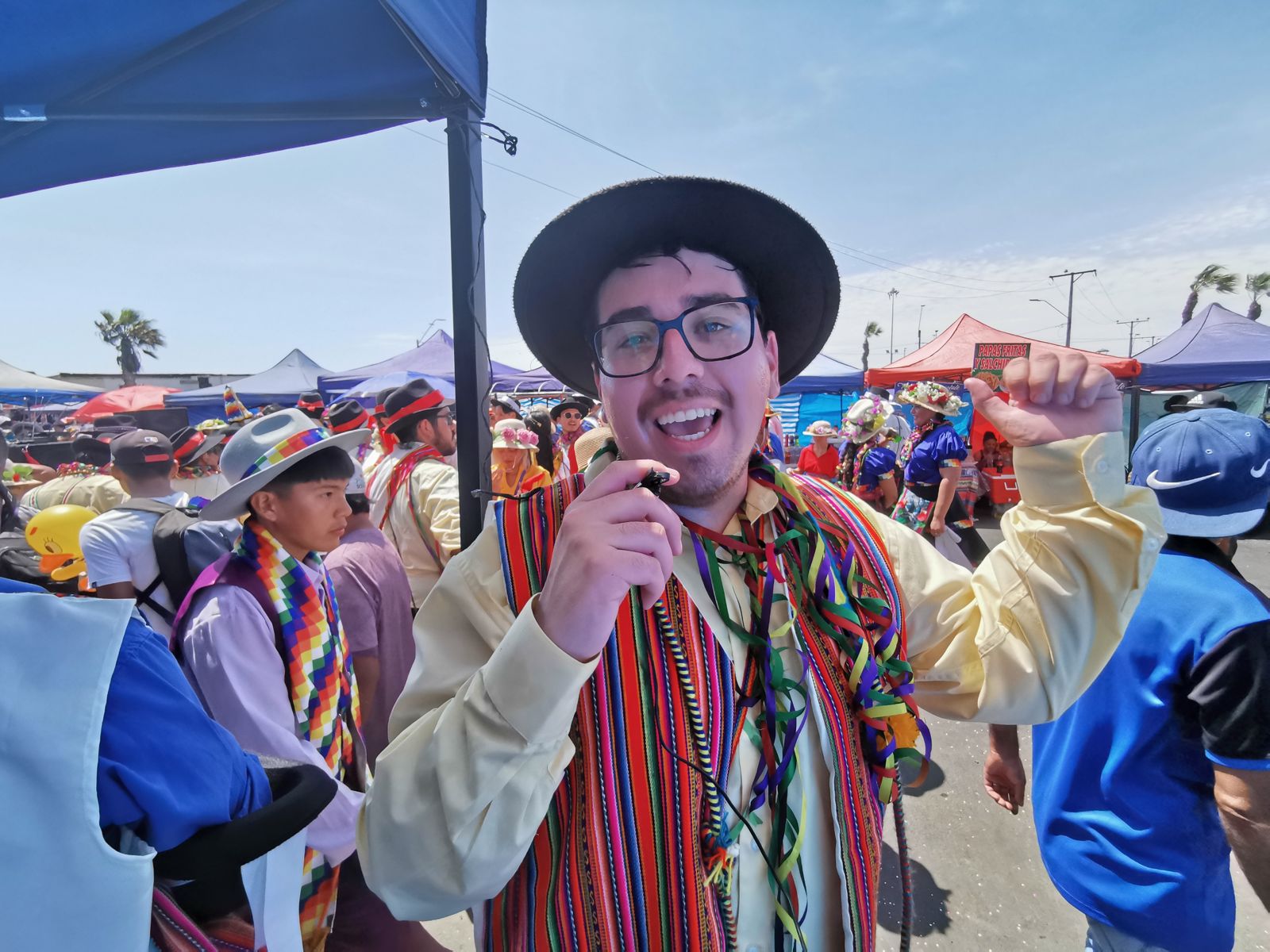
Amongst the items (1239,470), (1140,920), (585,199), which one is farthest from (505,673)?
(1239,470)

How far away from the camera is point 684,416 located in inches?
42.1

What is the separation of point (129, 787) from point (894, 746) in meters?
1.12

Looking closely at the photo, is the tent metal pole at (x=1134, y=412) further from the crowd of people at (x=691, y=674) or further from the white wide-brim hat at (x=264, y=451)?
the white wide-brim hat at (x=264, y=451)

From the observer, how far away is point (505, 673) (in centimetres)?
77

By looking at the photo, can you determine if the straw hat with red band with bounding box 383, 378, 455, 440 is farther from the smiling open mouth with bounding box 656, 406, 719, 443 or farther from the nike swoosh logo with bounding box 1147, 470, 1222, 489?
the nike swoosh logo with bounding box 1147, 470, 1222, 489

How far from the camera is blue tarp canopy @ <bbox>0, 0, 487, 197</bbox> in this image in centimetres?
128

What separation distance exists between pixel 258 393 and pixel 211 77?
1703 cm

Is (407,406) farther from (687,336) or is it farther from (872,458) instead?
(872,458)

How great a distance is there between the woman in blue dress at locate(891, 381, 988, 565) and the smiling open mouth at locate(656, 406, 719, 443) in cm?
434

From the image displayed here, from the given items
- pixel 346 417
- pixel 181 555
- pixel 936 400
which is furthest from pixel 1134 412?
pixel 181 555

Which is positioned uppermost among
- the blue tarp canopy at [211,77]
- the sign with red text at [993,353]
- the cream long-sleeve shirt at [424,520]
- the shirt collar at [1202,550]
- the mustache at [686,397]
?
the blue tarp canopy at [211,77]

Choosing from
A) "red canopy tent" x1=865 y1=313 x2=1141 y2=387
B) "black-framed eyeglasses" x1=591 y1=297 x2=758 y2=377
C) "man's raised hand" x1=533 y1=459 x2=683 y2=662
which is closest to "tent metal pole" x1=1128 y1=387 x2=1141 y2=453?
"red canopy tent" x1=865 y1=313 x2=1141 y2=387

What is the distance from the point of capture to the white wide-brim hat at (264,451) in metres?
1.86

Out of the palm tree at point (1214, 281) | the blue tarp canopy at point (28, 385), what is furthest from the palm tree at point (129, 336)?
the palm tree at point (1214, 281)
